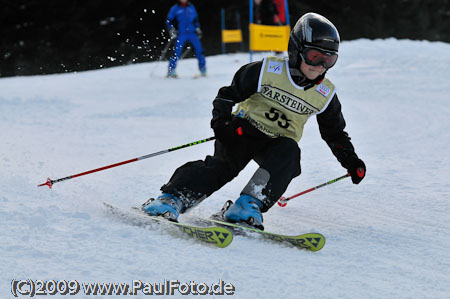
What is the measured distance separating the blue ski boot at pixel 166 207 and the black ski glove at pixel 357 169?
35.3 inches

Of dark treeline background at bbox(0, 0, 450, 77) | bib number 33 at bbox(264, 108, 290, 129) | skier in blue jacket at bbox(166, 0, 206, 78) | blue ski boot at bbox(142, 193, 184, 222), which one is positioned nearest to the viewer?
blue ski boot at bbox(142, 193, 184, 222)

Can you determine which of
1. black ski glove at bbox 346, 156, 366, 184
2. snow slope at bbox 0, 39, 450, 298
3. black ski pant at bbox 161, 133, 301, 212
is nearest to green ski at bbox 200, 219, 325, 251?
snow slope at bbox 0, 39, 450, 298

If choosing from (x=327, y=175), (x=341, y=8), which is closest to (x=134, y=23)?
(x=341, y=8)

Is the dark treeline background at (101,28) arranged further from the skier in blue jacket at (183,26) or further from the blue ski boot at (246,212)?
the blue ski boot at (246,212)

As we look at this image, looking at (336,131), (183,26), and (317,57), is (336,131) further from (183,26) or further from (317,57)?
(183,26)

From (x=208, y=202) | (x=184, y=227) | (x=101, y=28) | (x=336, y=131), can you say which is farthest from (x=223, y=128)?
(x=101, y=28)

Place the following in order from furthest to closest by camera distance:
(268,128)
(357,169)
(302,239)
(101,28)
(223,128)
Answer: (101,28), (268,128), (357,169), (223,128), (302,239)

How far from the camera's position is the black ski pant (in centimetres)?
272

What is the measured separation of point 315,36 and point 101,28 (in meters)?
23.7

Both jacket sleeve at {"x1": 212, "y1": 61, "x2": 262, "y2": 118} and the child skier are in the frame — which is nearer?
the child skier

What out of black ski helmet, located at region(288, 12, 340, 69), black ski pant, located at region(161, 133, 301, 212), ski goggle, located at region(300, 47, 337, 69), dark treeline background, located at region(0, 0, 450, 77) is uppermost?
black ski helmet, located at region(288, 12, 340, 69)

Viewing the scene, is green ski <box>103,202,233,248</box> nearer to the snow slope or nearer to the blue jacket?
the snow slope

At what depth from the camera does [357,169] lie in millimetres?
2885

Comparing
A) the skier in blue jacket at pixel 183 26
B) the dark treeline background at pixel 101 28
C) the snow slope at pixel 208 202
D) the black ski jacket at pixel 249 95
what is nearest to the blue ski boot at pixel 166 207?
the snow slope at pixel 208 202
